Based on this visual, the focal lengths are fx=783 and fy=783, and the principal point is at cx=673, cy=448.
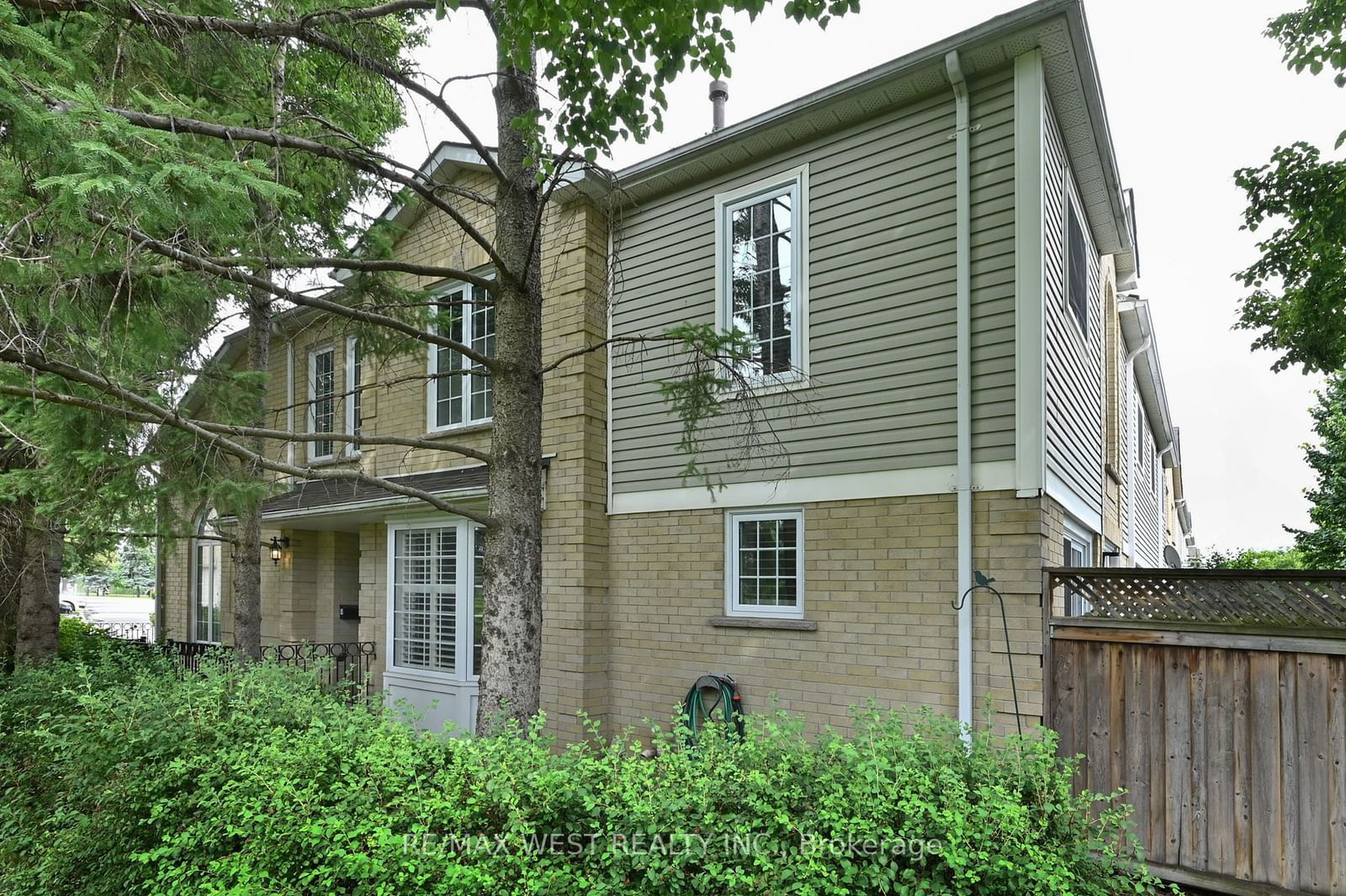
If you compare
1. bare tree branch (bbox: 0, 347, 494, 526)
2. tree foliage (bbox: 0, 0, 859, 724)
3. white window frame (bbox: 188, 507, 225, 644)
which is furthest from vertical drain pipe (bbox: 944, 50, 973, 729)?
white window frame (bbox: 188, 507, 225, 644)

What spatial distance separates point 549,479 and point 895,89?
5075 millimetres

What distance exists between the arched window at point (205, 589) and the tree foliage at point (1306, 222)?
17.1 m

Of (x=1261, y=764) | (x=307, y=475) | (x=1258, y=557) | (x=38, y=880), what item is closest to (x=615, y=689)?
(x=307, y=475)

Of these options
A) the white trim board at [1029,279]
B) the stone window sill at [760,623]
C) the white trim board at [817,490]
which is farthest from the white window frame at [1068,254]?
the stone window sill at [760,623]

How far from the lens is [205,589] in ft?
49.9

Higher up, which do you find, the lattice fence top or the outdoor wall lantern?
the lattice fence top

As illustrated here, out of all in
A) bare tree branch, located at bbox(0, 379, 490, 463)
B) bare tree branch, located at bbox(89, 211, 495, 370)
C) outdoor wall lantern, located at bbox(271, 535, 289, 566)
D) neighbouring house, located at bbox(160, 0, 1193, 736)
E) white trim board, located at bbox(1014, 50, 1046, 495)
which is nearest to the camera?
bare tree branch, located at bbox(89, 211, 495, 370)

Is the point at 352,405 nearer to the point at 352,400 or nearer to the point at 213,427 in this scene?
the point at 352,400

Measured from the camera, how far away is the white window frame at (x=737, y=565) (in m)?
7.02

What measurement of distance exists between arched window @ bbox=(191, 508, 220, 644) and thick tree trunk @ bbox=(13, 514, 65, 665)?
15.5 feet

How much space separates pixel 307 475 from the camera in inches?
206

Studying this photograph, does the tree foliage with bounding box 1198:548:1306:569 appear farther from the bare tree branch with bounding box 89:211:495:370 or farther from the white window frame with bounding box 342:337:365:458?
the bare tree branch with bounding box 89:211:495:370

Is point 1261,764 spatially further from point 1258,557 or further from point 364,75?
point 1258,557

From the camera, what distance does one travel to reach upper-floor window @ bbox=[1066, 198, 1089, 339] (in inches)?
297
